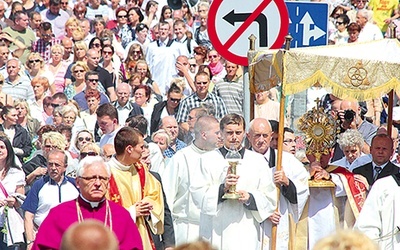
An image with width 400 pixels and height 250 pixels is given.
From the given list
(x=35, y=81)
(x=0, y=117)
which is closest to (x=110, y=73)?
(x=35, y=81)

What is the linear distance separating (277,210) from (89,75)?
6596 millimetres

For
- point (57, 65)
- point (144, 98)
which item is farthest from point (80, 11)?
point (144, 98)

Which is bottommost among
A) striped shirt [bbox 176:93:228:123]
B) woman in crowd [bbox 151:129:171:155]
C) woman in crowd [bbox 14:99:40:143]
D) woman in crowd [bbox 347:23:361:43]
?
woman in crowd [bbox 151:129:171:155]

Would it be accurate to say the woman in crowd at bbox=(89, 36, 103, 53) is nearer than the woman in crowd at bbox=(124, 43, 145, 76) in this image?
Yes

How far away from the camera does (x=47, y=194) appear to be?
1211 cm

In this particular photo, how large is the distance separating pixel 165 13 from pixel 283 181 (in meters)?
11.4

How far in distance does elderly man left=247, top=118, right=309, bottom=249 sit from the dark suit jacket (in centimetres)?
73

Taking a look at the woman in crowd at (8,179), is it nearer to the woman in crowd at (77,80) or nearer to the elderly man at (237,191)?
the elderly man at (237,191)

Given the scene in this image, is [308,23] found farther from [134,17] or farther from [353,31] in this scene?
[134,17]

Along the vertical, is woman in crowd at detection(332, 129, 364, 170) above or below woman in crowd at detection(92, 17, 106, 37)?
below

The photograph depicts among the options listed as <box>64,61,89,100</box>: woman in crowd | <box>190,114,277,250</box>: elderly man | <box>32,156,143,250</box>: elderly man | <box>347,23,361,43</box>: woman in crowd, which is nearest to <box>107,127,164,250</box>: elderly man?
<box>190,114,277,250</box>: elderly man

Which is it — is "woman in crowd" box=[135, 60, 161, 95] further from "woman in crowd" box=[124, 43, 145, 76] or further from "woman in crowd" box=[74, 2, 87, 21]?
"woman in crowd" box=[74, 2, 87, 21]

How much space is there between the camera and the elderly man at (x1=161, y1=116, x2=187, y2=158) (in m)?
15.5

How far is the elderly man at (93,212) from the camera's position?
9.54 m
